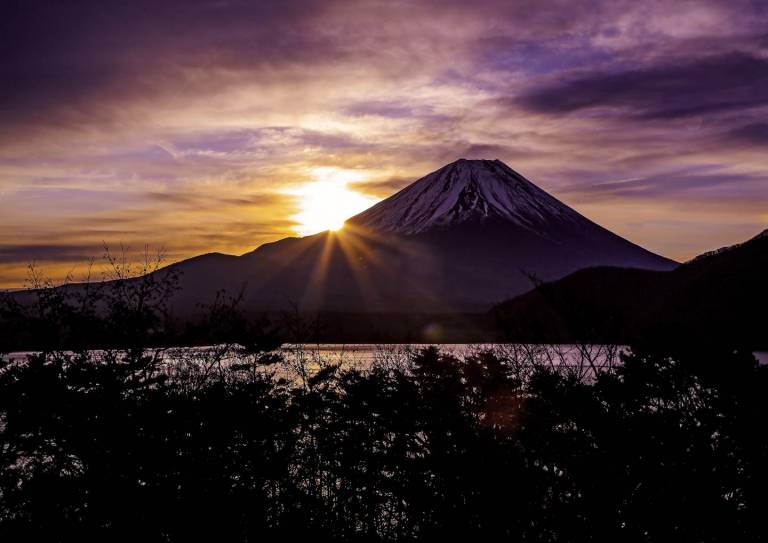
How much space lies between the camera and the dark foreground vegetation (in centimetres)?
1032

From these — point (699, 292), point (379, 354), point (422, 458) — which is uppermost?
point (699, 292)

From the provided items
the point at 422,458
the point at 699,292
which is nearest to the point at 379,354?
the point at 699,292

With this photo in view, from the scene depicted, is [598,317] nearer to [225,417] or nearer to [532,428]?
[532,428]

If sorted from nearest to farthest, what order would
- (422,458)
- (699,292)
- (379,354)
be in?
(422,458)
(379,354)
(699,292)

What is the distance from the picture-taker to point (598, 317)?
20406mm

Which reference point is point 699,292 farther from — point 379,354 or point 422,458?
point 422,458

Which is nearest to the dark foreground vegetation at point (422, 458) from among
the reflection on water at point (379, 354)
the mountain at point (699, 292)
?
the reflection on water at point (379, 354)

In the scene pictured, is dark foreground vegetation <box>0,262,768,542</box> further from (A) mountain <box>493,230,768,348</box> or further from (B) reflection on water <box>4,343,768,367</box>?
(A) mountain <box>493,230,768,348</box>

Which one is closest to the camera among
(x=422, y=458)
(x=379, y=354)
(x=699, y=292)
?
(x=422, y=458)

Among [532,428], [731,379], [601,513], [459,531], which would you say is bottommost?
[459,531]

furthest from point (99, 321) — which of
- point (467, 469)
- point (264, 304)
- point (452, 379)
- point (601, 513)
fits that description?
point (264, 304)

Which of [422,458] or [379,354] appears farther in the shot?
[379,354]

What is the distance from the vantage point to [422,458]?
13344 mm

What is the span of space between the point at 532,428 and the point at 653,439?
2.87 m
